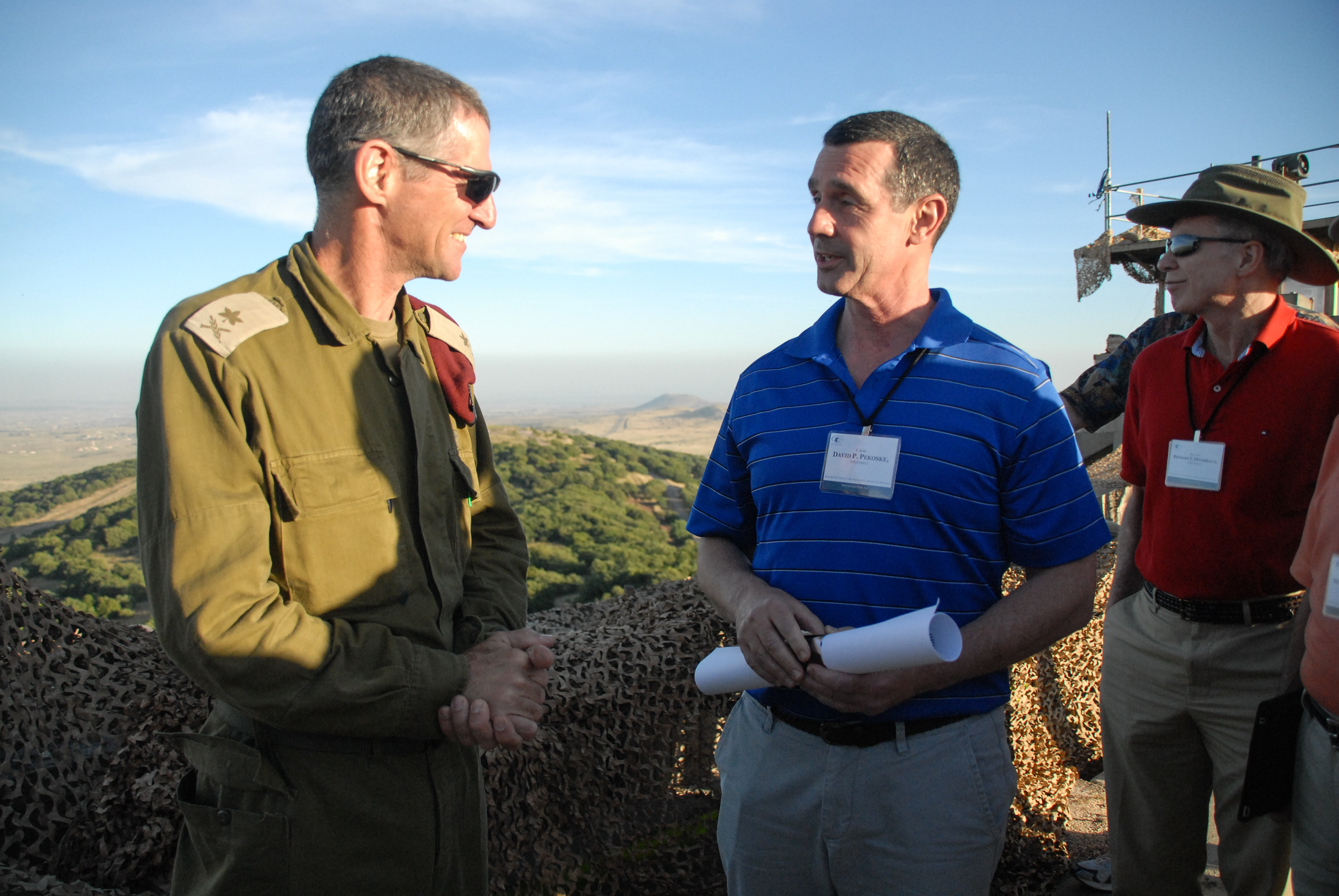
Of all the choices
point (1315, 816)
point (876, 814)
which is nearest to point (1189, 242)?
point (1315, 816)

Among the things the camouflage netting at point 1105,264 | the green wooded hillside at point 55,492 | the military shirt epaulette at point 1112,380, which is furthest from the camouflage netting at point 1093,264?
the green wooded hillside at point 55,492

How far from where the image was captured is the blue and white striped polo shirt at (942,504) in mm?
2180

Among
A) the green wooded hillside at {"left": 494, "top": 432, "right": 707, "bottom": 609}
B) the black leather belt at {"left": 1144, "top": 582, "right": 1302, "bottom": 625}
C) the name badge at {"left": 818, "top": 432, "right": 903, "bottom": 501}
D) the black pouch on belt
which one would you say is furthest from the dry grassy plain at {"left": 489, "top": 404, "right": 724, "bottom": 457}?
the name badge at {"left": 818, "top": 432, "right": 903, "bottom": 501}

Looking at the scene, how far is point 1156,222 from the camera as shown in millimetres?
3662

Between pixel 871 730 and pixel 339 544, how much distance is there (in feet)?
4.80

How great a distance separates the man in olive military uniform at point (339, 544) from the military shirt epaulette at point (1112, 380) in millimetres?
3275

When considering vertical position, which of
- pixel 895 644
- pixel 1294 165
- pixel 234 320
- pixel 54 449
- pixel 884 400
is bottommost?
pixel 54 449

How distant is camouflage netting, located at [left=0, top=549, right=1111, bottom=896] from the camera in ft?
9.23

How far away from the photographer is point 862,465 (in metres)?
2.23

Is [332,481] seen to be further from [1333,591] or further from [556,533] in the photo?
[556,533]

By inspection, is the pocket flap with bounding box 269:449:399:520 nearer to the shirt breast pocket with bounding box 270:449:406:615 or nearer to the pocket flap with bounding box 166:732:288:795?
the shirt breast pocket with bounding box 270:449:406:615

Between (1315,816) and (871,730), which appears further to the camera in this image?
(1315,816)

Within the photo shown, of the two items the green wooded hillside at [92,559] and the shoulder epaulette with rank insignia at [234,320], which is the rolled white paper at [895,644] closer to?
the shoulder epaulette with rank insignia at [234,320]

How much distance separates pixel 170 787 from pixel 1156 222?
4.73 metres
